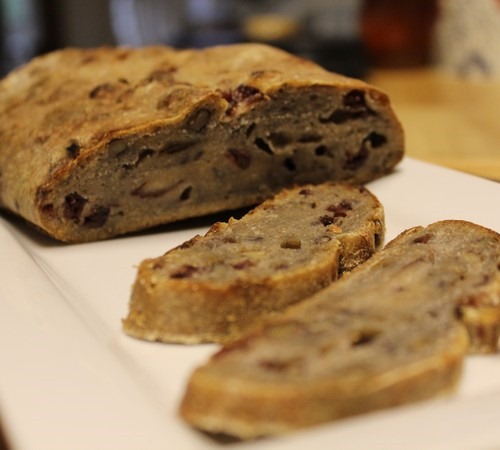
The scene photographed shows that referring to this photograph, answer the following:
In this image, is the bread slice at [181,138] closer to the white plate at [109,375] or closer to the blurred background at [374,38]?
the white plate at [109,375]

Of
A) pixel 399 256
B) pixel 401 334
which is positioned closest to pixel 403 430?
pixel 401 334

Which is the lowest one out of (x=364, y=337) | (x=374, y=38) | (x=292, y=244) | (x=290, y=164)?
(x=374, y=38)

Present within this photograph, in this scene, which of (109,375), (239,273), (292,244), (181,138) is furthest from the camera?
(181,138)

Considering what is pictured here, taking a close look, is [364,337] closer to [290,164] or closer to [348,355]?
[348,355]

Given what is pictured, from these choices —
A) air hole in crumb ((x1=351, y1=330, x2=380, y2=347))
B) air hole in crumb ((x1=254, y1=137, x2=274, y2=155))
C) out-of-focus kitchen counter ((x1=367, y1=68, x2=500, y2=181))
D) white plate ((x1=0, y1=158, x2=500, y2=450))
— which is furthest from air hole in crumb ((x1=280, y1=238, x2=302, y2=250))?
out-of-focus kitchen counter ((x1=367, y1=68, x2=500, y2=181))

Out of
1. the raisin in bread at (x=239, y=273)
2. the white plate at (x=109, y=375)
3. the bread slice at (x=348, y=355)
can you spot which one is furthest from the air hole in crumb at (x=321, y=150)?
the bread slice at (x=348, y=355)

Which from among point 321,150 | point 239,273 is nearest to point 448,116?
point 321,150
